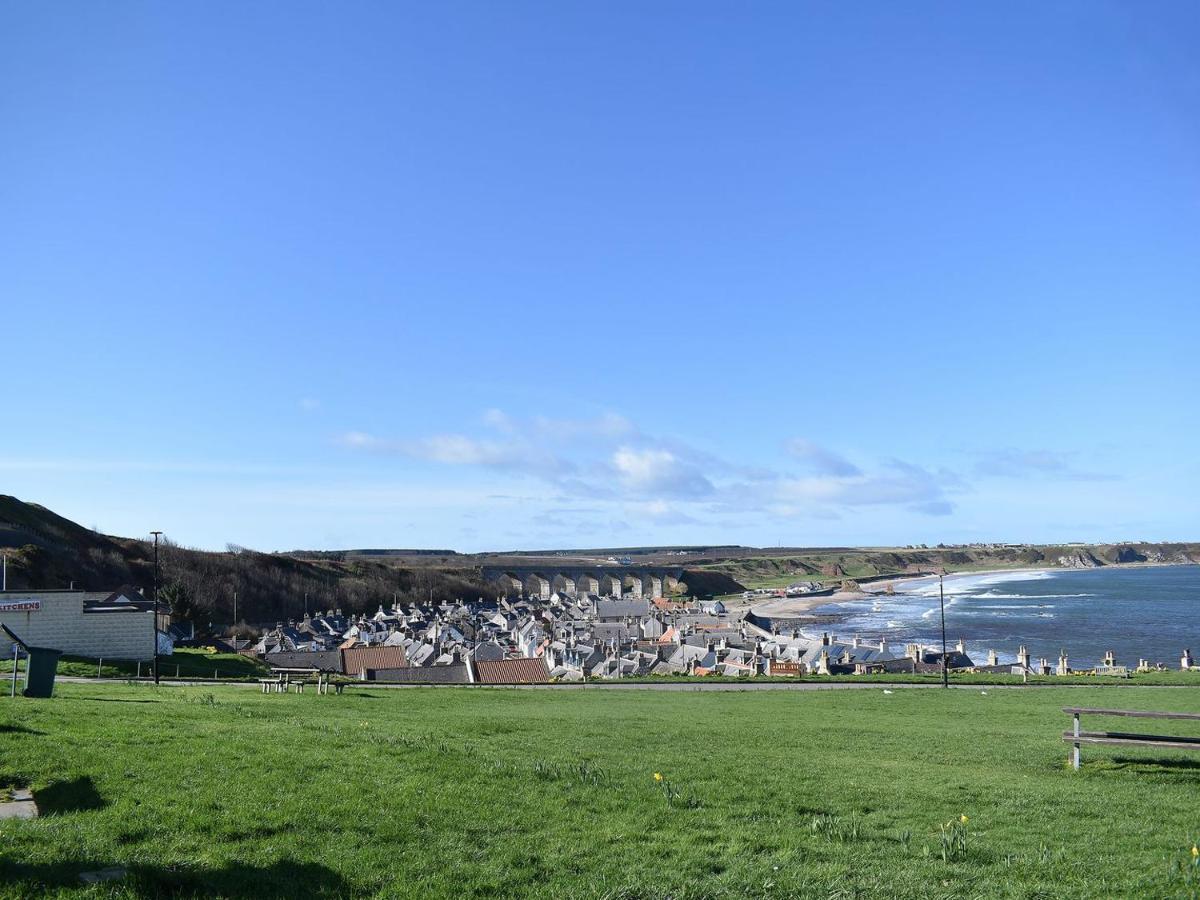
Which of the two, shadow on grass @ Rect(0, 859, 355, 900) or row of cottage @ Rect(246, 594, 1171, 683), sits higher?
shadow on grass @ Rect(0, 859, 355, 900)

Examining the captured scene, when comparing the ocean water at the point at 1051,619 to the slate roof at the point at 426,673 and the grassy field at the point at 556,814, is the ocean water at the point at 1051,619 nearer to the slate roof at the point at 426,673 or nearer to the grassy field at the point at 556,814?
the slate roof at the point at 426,673

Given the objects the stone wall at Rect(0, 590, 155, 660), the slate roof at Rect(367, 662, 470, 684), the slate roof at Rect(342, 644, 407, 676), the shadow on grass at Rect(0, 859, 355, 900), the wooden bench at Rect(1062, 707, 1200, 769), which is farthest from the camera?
the slate roof at Rect(342, 644, 407, 676)

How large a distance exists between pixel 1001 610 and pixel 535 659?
84301mm

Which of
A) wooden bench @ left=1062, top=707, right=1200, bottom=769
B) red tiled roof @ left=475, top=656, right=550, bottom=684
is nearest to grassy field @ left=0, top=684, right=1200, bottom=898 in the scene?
wooden bench @ left=1062, top=707, right=1200, bottom=769

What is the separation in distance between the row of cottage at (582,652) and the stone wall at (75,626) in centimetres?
1199

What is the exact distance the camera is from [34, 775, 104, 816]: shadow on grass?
326 inches

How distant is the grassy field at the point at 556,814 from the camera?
23.2ft

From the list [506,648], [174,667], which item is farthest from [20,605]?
[506,648]

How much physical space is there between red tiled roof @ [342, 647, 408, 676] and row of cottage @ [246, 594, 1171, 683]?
0.28ft

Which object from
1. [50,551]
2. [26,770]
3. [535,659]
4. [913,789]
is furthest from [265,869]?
[50,551]

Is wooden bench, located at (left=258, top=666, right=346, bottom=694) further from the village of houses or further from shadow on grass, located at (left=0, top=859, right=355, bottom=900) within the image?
shadow on grass, located at (left=0, top=859, right=355, bottom=900)

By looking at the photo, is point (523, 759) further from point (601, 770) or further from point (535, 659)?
point (535, 659)

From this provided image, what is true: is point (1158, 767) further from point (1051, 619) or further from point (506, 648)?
point (1051, 619)

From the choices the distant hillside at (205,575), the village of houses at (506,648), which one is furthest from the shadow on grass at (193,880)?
the distant hillside at (205,575)
